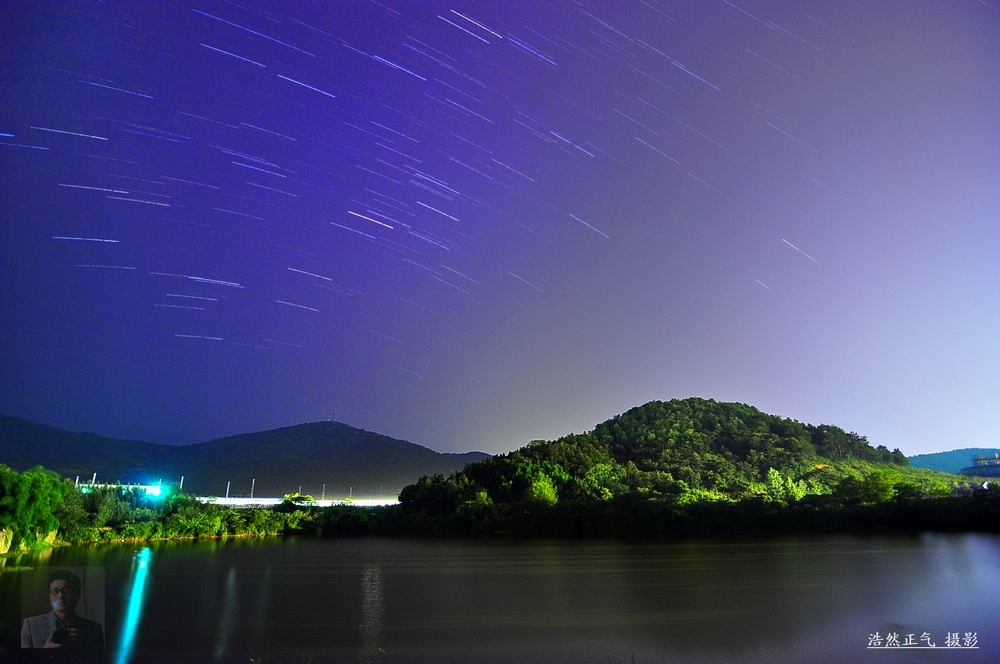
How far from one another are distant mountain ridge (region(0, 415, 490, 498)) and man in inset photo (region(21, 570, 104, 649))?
109253 mm

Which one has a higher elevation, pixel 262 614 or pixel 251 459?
pixel 251 459

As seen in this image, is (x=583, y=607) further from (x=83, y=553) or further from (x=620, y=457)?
(x=620, y=457)

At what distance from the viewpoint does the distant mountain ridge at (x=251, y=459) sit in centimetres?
12722

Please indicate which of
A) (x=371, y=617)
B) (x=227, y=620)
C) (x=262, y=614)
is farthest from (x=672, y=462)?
(x=227, y=620)

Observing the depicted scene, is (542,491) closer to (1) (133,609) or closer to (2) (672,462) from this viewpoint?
(2) (672,462)

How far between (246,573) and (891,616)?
96.1 feet

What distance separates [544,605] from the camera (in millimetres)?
22703

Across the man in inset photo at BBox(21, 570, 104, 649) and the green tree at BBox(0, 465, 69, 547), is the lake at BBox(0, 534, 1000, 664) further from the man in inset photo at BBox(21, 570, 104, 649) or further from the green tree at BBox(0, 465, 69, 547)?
the man in inset photo at BBox(21, 570, 104, 649)

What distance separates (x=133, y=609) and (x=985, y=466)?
11171 cm

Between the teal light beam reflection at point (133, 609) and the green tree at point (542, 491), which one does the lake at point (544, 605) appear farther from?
the green tree at point (542, 491)

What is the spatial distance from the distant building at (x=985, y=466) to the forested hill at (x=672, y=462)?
917cm

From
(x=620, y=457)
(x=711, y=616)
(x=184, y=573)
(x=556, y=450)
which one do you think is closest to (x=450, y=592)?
(x=711, y=616)

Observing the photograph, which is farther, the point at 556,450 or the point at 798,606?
the point at 556,450

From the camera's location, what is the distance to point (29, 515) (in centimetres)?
2962
